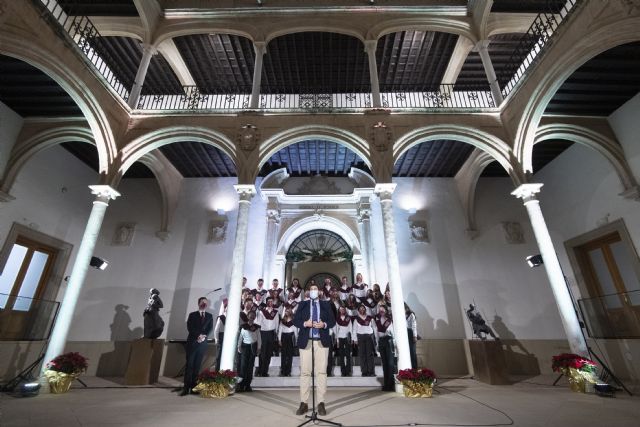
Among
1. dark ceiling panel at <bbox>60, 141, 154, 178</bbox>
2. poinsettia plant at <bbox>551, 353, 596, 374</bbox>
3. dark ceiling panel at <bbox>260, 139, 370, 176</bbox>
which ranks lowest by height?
poinsettia plant at <bbox>551, 353, 596, 374</bbox>

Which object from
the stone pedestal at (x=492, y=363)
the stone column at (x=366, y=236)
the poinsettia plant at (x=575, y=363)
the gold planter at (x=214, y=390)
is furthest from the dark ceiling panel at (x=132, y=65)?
the poinsettia plant at (x=575, y=363)

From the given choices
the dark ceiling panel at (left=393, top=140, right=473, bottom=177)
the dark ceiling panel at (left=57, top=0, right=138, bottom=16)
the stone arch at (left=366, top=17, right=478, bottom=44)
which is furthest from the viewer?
the dark ceiling panel at (left=393, top=140, right=473, bottom=177)

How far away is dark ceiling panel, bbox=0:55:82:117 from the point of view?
6723 mm

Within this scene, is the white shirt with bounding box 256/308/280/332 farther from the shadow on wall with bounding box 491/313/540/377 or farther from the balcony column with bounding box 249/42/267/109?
the shadow on wall with bounding box 491/313/540/377

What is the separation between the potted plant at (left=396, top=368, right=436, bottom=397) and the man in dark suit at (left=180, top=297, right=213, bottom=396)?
373cm

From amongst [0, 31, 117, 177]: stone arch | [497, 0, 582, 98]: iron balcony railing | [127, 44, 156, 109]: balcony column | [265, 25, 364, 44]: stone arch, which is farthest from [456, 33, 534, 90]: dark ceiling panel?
[0, 31, 117, 177]: stone arch

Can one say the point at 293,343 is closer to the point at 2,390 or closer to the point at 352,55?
the point at 2,390

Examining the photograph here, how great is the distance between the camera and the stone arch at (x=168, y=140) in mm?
7641

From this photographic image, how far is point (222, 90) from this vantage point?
1085 cm

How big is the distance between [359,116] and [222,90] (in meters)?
5.74

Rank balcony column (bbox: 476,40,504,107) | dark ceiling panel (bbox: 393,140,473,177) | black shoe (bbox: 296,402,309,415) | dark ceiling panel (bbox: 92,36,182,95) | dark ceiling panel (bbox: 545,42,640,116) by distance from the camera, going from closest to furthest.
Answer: black shoe (bbox: 296,402,309,415)
dark ceiling panel (bbox: 545,42,640,116)
balcony column (bbox: 476,40,504,107)
dark ceiling panel (bbox: 92,36,182,95)
dark ceiling panel (bbox: 393,140,473,177)

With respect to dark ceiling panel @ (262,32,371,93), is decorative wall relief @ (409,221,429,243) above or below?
below

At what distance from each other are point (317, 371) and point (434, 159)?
28.2 ft

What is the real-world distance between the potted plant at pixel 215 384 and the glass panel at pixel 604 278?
32.2 feet
